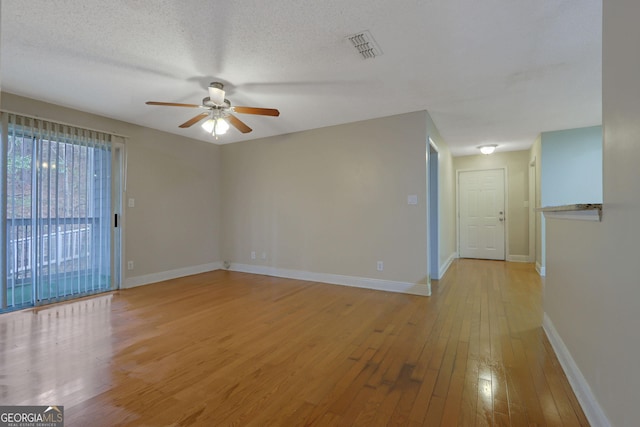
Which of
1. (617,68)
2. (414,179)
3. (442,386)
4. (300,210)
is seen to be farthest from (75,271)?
(617,68)

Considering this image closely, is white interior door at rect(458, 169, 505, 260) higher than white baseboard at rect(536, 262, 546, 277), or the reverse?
white interior door at rect(458, 169, 505, 260)

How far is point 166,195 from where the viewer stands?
479 centimetres

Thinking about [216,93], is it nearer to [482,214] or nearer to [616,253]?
[616,253]

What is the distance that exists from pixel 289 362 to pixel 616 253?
2.01m

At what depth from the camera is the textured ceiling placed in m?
1.90

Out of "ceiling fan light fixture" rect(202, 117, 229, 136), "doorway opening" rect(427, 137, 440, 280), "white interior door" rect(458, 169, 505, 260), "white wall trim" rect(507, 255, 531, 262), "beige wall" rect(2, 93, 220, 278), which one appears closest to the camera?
"ceiling fan light fixture" rect(202, 117, 229, 136)

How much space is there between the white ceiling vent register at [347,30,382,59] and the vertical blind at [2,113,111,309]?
12.5 ft

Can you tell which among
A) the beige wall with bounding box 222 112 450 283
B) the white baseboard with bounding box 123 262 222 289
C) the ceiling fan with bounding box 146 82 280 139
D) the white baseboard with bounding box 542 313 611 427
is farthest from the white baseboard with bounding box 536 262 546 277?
the white baseboard with bounding box 123 262 222 289

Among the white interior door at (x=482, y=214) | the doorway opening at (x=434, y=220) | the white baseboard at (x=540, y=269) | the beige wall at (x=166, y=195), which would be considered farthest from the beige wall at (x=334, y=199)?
the white baseboard at (x=540, y=269)

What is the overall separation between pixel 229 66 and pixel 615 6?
2.62 m

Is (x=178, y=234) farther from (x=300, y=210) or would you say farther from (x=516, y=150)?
(x=516, y=150)

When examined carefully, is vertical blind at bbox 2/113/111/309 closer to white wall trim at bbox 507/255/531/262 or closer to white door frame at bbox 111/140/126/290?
white door frame at bbox 111/140/126/290

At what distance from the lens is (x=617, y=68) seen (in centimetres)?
128

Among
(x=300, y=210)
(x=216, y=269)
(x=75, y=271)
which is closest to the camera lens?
(x=75, y=271)
